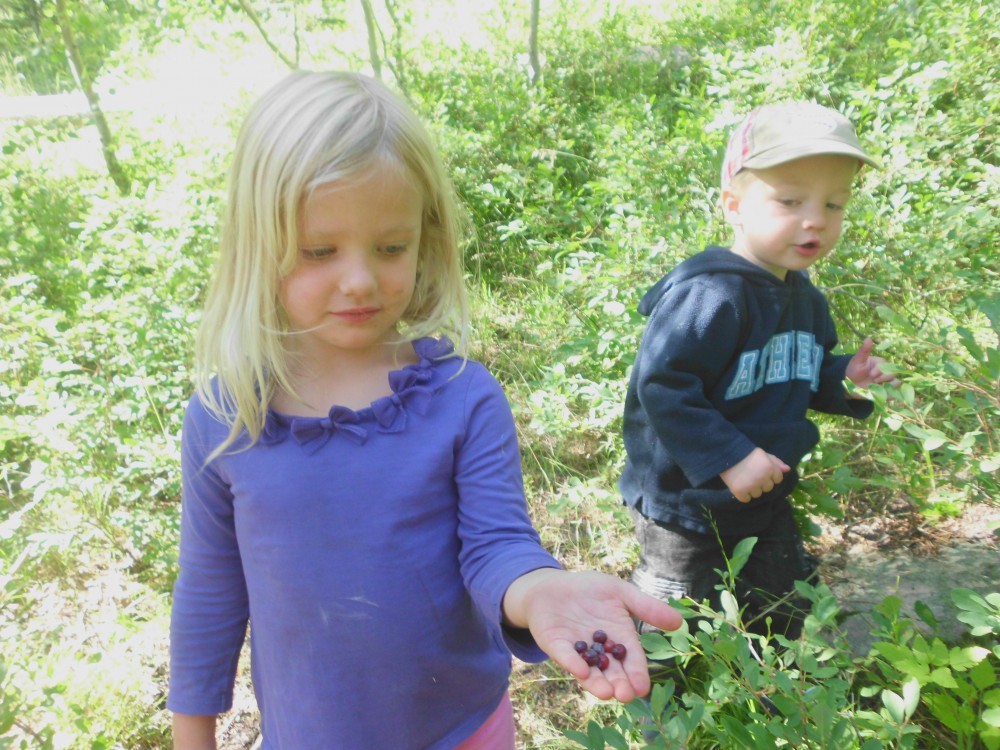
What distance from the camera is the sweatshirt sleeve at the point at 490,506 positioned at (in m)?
1.23

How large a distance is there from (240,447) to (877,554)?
7.69 feet

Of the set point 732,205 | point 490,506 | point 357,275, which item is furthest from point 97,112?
point 490,506

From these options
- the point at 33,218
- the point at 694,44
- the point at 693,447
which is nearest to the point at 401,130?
the point at 693,447

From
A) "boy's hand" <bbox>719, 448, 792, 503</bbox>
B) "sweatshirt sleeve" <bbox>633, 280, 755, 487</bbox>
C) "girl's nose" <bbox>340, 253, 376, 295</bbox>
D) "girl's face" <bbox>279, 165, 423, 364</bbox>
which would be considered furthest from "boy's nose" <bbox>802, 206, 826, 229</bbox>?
"girl's nose" <bbox>340, 253, 376, 295</bbox>

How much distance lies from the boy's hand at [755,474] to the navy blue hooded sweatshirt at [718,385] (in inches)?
0.9

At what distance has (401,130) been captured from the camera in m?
1.37

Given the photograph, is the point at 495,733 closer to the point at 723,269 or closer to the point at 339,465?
the point at 339,465

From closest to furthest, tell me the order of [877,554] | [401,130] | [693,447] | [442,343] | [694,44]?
[401,130] → [442,343] → [693,447] → [877,554] → [694,44]

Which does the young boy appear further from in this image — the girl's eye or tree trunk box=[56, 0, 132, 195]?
tree trunk box=[56, 0, 132, 195]

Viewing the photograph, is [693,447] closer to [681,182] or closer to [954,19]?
[681,182]

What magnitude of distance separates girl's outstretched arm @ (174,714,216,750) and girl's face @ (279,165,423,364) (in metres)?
0.77

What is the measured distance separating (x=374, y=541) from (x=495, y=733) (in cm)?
49

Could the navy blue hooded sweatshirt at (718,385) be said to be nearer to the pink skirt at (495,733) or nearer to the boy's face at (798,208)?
the boy's face at (798,208)

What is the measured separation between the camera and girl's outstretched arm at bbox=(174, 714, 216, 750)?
1.50 meters
